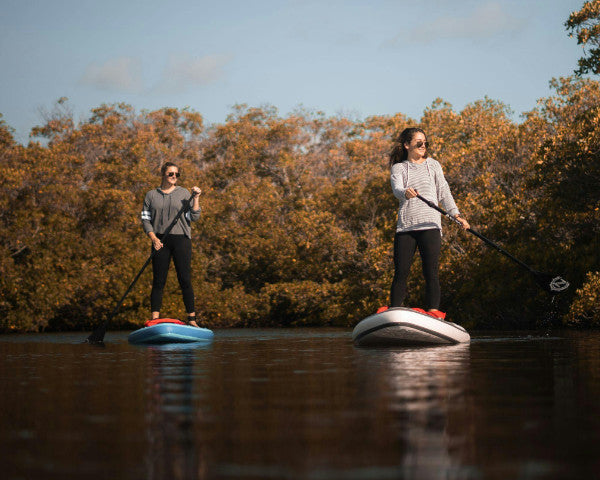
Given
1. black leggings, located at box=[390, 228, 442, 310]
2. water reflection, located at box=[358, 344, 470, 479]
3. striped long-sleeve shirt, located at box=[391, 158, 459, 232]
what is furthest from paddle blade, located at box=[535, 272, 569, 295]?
water reflection, located at box=[358, 344, 470, 479]

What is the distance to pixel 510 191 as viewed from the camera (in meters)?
21.8

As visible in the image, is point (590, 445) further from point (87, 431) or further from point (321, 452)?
point (87, 431)

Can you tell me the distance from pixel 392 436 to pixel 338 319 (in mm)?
21803

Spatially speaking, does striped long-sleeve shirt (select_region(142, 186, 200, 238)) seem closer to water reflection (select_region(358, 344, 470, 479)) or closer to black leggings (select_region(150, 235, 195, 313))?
black leggings (select_region(150, 235, 195, 313))

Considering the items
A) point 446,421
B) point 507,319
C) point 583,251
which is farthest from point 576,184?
point 446,421

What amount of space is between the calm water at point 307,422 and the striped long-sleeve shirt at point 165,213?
497cm

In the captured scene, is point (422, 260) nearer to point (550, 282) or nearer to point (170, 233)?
point (550, 282)

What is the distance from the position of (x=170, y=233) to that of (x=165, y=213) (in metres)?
0.30

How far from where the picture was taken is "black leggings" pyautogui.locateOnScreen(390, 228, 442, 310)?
926 cm

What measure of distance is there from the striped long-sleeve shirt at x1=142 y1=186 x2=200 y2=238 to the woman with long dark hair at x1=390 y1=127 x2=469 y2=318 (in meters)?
3.05

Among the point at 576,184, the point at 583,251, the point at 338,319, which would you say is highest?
the point at 576,184

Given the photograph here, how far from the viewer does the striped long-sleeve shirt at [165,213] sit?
11391 mm

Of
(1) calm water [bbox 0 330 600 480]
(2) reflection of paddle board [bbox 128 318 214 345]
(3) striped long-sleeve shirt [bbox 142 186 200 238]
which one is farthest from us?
(3) striped long-sleeve shirt [bbox 142 186 200 238]

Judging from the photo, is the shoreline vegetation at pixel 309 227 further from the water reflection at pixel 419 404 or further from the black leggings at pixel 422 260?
the water reflection at pixel 419 404
